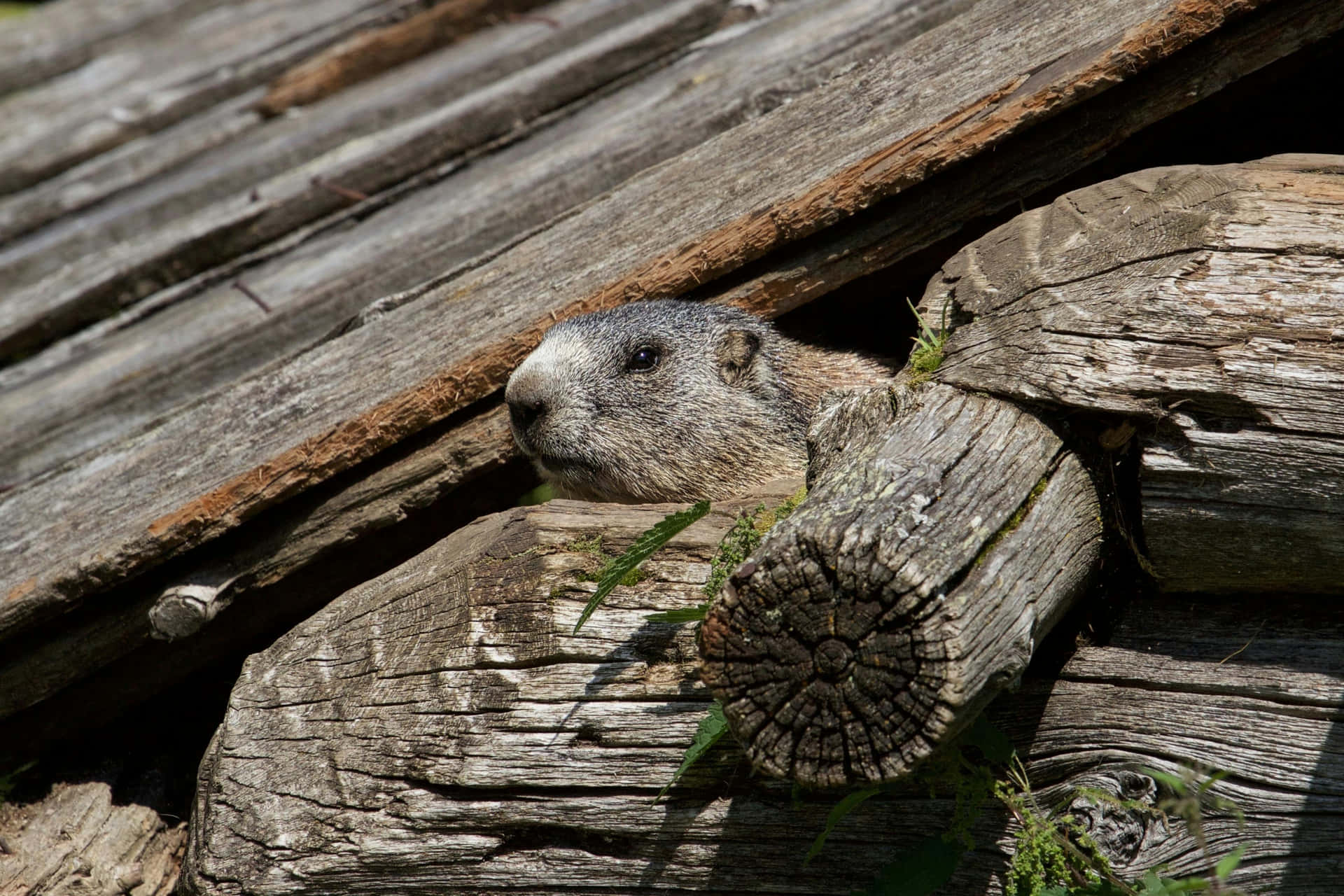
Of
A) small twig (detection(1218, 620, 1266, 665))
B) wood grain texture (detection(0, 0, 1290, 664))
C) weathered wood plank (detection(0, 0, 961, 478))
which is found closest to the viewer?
small twig (detection(1218, 620, 1266, 665))

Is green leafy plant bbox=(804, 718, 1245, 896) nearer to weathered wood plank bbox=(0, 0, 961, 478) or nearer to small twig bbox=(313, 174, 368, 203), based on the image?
weathered wood plank bbox=(0, 0, 961, 478)

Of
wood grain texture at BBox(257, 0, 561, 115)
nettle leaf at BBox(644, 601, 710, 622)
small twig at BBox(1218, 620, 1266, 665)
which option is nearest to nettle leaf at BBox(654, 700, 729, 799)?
nettle leaf at BBox(644, 601, 710, 622)

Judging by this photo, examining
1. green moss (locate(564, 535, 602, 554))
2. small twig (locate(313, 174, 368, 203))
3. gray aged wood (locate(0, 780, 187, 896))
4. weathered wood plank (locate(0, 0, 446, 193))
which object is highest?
weathered wood plank (locate(0, 0, 446, 193))

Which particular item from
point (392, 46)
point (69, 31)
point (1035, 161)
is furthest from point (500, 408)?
point (69, 31)

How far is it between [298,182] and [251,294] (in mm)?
1013

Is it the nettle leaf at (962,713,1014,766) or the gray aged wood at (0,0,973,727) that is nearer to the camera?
the nettle leaf at (962,713,1014,766)

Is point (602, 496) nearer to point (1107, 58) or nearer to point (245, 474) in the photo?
point (245, 474)

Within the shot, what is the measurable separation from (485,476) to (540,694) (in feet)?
5.94

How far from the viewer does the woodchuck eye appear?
16.5 feet

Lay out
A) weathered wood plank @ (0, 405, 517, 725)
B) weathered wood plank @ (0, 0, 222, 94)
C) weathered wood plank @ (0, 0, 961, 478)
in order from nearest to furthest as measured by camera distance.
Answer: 1. weathered wood plank @ (0, 405, 517, 725)
2. weathered wood plank @ (0, 0, 961, 478)
3. weathered wood plank @ (0, 0, 222, 94)

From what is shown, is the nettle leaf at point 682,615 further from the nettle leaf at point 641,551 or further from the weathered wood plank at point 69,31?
the weathered wood plank at point 69,31

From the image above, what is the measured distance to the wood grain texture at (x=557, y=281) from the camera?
4.21m

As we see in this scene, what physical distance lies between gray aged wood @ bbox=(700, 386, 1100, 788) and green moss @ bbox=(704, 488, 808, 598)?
0.56m

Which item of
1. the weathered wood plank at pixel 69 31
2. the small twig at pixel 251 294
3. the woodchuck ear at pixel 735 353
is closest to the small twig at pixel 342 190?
the small twig at pixel 251 294
